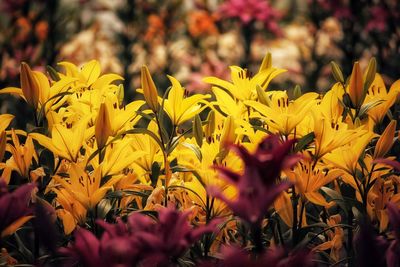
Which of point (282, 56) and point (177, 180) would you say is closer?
point (177, 180)

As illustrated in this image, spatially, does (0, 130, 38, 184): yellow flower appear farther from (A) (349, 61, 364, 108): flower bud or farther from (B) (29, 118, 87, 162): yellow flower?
(A) (349, 61, 364, 108): flower bud

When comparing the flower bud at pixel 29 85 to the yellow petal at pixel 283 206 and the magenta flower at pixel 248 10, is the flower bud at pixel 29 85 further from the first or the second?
the magenta flower at pixel 248 10

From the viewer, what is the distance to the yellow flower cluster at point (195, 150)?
128 cm

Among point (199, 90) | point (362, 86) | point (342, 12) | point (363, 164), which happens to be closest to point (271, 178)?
point (363, 164)

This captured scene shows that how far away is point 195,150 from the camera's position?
1.35m

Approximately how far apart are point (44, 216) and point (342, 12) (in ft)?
11.0

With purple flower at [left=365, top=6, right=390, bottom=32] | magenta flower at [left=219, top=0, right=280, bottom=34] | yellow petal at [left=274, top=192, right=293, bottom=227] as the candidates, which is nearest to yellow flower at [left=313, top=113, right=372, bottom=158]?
yellow petal at [left=274, top=192, right=293, bottom=227]

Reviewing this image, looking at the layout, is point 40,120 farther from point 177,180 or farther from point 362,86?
point 362,86

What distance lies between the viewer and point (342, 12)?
13.1 feet

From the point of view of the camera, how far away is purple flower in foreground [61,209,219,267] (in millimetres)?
866

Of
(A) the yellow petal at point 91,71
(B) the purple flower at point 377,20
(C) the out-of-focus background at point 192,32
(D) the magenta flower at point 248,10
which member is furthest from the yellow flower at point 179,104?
(D) the magenta flower at point 248,10

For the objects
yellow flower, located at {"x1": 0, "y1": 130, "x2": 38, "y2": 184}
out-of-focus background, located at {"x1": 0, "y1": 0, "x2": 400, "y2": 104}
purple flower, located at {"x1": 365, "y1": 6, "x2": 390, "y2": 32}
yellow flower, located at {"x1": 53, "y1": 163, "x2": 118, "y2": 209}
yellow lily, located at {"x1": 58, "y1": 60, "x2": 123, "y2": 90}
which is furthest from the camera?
purple flower, located at {"x1": 365, "y1": 6, "x2": 390, "y2": 32}

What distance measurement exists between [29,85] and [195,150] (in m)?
0.41

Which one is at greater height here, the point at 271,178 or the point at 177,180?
the point at 271,178
